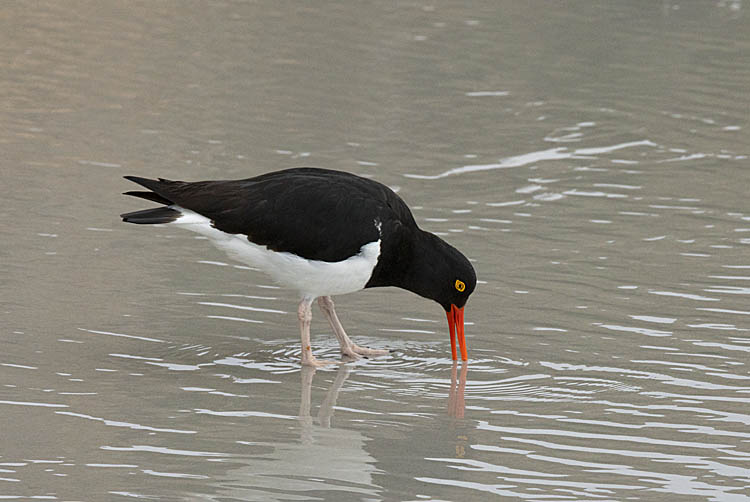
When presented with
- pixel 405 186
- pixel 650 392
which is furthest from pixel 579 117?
pixel 650 392

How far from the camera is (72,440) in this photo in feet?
22.6

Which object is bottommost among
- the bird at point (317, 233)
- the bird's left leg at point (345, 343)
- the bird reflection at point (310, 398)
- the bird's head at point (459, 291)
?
the bird reflection at point (310, 398)

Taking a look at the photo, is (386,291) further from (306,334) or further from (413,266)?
(306,334)

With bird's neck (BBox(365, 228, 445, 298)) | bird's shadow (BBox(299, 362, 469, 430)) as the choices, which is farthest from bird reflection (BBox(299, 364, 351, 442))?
bird's neck (BBox(365, 228, 445, 298))

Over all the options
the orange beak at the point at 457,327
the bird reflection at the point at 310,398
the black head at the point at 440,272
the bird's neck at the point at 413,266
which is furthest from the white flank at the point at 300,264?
the orange beak at the point at 457,327

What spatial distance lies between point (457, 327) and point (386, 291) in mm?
1637

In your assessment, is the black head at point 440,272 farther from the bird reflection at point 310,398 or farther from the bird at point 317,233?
the bird reflection at point 310,398

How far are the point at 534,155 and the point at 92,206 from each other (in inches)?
202

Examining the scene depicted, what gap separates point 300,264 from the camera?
8.41 m

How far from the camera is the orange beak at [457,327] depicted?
8.68m

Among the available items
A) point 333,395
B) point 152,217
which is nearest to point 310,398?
Result: point 333,395

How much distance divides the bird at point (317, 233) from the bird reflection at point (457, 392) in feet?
0.41

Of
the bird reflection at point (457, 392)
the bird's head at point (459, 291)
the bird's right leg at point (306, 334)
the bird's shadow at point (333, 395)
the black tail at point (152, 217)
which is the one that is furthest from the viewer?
the bird's head at point (459, 291)

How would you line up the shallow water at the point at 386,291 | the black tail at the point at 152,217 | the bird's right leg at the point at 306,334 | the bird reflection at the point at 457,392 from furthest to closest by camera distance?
the bird's right leg at the point at 306,334, the black tail at the point at 152,217, the bird reflection at the point at 457,392, the shallow water at the point at 386,291
